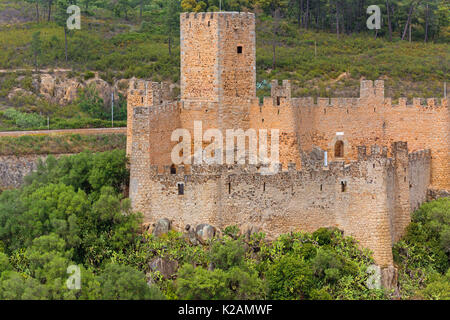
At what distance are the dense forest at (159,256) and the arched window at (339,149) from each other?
16.2 ft

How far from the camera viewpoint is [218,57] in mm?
40812

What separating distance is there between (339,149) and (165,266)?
11357mm

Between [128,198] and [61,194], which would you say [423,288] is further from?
[61,194]

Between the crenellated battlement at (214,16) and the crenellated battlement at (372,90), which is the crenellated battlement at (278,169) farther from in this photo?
the crenellated battlement at (214,16)

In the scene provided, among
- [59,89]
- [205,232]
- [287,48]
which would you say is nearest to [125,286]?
[205,232]

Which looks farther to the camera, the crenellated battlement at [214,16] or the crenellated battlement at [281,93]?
the crenellated battlement at [281,93]

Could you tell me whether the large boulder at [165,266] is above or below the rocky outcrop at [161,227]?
below

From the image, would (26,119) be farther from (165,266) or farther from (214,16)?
(165,266)

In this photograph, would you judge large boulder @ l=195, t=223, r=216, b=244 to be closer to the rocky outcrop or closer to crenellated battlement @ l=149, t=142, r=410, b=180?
the rocky outcrop

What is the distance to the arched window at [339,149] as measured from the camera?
43.6m

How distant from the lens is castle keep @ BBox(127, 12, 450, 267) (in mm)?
37562

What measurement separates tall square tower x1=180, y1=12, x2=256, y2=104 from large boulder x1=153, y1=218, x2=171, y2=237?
626cm

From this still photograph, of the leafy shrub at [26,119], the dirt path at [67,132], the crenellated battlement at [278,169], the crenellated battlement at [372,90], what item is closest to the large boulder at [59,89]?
the leafy shrub at [26,119]

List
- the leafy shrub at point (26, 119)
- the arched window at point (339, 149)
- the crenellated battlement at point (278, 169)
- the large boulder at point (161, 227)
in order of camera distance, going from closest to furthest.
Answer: the large boulder at point (161, 227)
the crenellated battlement at point (278, 169)
the arched window at point (339, 149)
the leafy shrub at point (26, 119)
